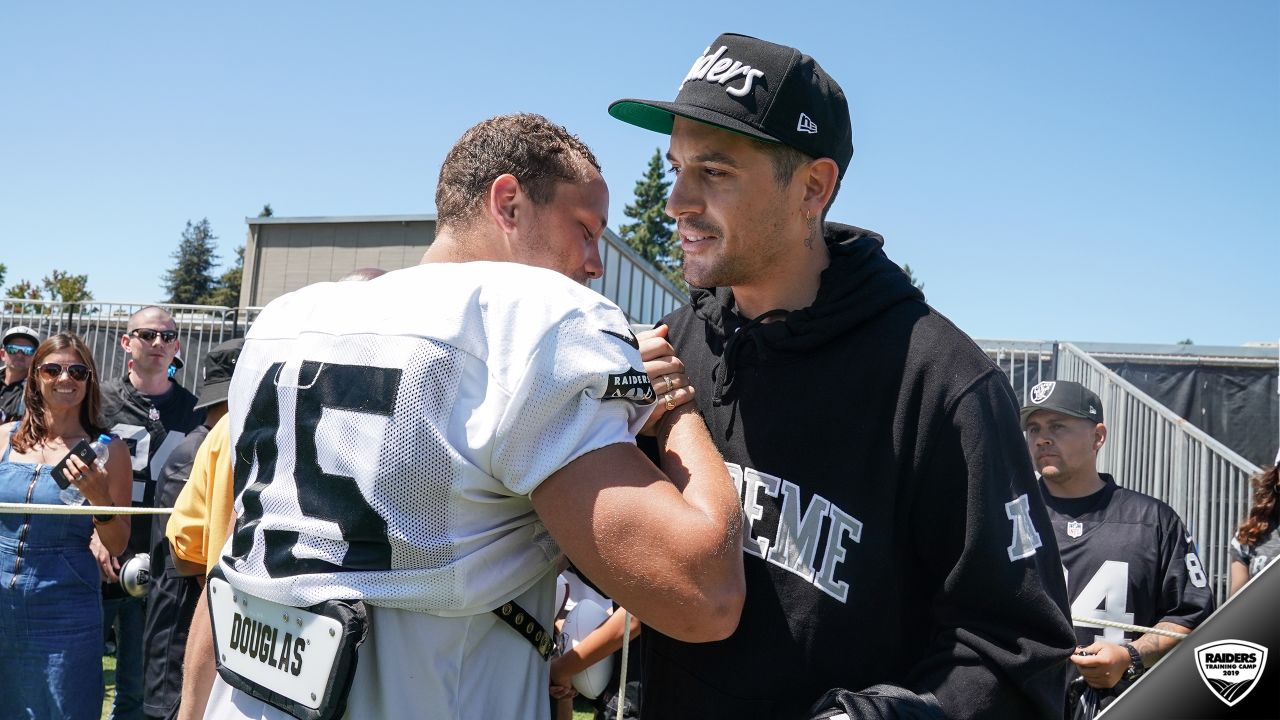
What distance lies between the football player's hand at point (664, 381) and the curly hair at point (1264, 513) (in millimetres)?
4784

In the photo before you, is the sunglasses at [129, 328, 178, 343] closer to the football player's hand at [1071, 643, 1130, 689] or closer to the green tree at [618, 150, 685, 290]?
the football player's hand at [1071, 643, 1130, 689]

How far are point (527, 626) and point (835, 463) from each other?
676mm

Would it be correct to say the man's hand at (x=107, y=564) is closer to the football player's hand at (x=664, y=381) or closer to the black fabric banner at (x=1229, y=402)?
the football player's hand at (x=664, y=381)

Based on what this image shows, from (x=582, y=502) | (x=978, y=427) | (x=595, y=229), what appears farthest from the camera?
(x=595, y=229)

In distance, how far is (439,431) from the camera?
155 centimetres

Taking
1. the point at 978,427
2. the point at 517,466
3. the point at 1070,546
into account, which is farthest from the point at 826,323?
the point at 1070,546

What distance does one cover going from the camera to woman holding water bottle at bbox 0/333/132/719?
15.7 feet

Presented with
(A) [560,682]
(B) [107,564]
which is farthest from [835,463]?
(B) [107,564]

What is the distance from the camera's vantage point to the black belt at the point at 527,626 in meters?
1.69

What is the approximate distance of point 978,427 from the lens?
1.78m

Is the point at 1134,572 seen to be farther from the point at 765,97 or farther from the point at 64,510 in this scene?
the point at 64,510

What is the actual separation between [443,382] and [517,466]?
0.19 metres

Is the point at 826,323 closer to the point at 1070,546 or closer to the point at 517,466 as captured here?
the point at 517,466

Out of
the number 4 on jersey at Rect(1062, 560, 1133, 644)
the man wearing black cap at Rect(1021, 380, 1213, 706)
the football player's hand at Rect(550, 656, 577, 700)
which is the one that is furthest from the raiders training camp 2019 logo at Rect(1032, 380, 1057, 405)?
the football player's hand at Rect(550, 656, 577, 700)
